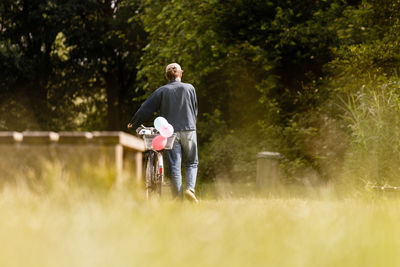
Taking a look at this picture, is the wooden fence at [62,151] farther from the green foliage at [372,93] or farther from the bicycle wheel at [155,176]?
the green foliage at [372,93]

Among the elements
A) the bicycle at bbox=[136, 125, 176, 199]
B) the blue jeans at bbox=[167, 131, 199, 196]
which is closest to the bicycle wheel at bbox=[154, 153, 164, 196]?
the bicycle at bbox=[136, 125, 176, 199]

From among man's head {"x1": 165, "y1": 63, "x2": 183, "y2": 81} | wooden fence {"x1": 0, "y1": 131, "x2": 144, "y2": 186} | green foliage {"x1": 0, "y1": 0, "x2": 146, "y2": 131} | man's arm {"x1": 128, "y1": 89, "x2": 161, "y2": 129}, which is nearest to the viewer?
wooden fence {"x1": 0, "y1": 131, "x2": 144, "y2": 186}

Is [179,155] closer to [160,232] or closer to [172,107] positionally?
[172,107]

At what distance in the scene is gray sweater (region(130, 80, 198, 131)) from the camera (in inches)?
313

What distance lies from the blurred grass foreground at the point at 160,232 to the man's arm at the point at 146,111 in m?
2.62

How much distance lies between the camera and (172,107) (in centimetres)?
794

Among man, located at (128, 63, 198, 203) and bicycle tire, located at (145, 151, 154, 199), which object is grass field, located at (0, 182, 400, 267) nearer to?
bicycle tire, located at (145, 151, 154, 199)

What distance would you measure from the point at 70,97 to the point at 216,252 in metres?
24.5

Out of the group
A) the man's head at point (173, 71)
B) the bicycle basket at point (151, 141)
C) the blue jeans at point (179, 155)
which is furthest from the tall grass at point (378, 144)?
the bicycle basket at point (151, 141)

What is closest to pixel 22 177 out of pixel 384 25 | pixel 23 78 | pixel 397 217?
pixel 397 217

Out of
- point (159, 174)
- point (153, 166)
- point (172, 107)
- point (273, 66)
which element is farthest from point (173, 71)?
point (273, 66)

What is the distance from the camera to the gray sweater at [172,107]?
26.1 feet

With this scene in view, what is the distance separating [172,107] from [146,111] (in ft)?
1.12

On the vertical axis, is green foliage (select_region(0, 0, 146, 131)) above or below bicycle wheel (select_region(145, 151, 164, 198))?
above
